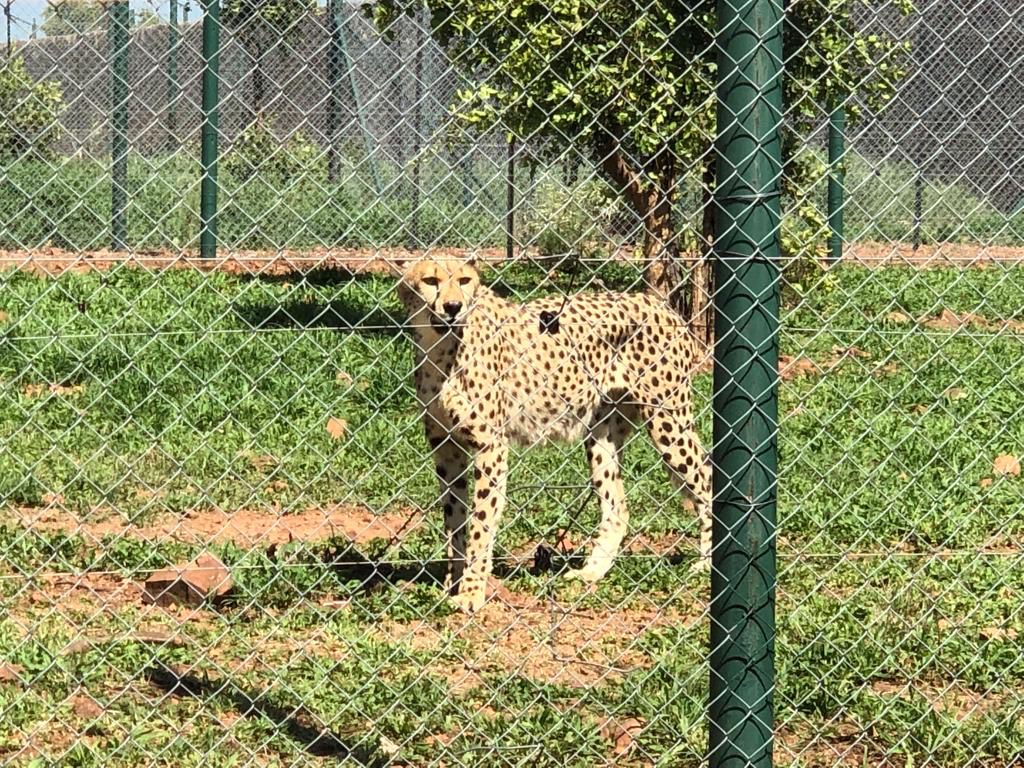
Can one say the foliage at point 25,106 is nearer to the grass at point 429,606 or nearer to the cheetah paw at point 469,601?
the grass at point 429,606

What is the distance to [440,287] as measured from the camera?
15.1 feet

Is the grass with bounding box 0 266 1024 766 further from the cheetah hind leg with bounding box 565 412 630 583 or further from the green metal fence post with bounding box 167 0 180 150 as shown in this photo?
the green metal fence post with bounding box 167 0 180 150

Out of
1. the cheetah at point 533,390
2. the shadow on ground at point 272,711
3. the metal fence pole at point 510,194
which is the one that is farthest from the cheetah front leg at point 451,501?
the shadow on ground at point 272,711

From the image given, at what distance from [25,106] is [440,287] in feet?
9.76

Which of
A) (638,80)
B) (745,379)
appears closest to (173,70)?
→ (638,80)

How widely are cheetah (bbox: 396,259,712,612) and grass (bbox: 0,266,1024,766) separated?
17cm

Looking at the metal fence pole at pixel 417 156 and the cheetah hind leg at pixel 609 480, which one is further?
the cheetah hind leg at pixel 609 480

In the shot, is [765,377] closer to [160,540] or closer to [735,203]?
A: [735,203]

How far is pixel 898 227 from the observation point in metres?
13.0

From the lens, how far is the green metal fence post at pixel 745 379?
8.72 ft

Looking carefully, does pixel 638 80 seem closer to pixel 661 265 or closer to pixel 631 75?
pixel 631 75

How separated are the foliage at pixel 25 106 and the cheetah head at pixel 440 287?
1178mm

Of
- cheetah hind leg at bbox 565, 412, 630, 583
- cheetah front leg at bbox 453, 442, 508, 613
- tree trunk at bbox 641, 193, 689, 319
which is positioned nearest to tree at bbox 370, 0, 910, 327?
tree trunk at bbox 641, 193, 689, 319

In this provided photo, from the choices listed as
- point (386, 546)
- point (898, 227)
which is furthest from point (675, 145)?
point (898, 227)
